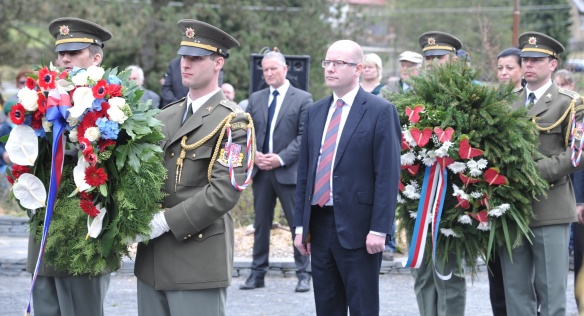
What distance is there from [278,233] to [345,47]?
6056mm

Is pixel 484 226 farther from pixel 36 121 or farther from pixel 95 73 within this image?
pixel 36 121

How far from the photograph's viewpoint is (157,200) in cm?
512

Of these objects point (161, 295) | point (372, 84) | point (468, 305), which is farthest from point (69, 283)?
point (372, 84)

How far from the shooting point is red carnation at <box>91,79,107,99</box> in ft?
16.2

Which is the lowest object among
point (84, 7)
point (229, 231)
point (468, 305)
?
point (468, 305)

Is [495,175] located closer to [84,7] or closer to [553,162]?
[553,162]

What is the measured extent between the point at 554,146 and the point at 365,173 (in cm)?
184

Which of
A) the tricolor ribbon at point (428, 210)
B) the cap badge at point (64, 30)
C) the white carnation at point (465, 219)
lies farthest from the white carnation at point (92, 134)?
the white carnation at point (465, 219)

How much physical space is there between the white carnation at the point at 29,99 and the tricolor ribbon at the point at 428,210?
9.86 ft

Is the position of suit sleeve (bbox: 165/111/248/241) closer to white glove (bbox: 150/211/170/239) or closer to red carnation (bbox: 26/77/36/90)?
white glove (bbox: 150/211/170/239)

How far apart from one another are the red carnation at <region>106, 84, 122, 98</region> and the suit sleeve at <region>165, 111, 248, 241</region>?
0.66 m

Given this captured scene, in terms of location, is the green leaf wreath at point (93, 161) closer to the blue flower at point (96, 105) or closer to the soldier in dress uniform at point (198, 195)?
the blue flower at point (96, 105)

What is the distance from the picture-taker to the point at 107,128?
16.0 ft

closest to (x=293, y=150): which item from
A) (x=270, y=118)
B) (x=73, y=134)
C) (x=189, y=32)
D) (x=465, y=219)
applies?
(x=270, y=118)
